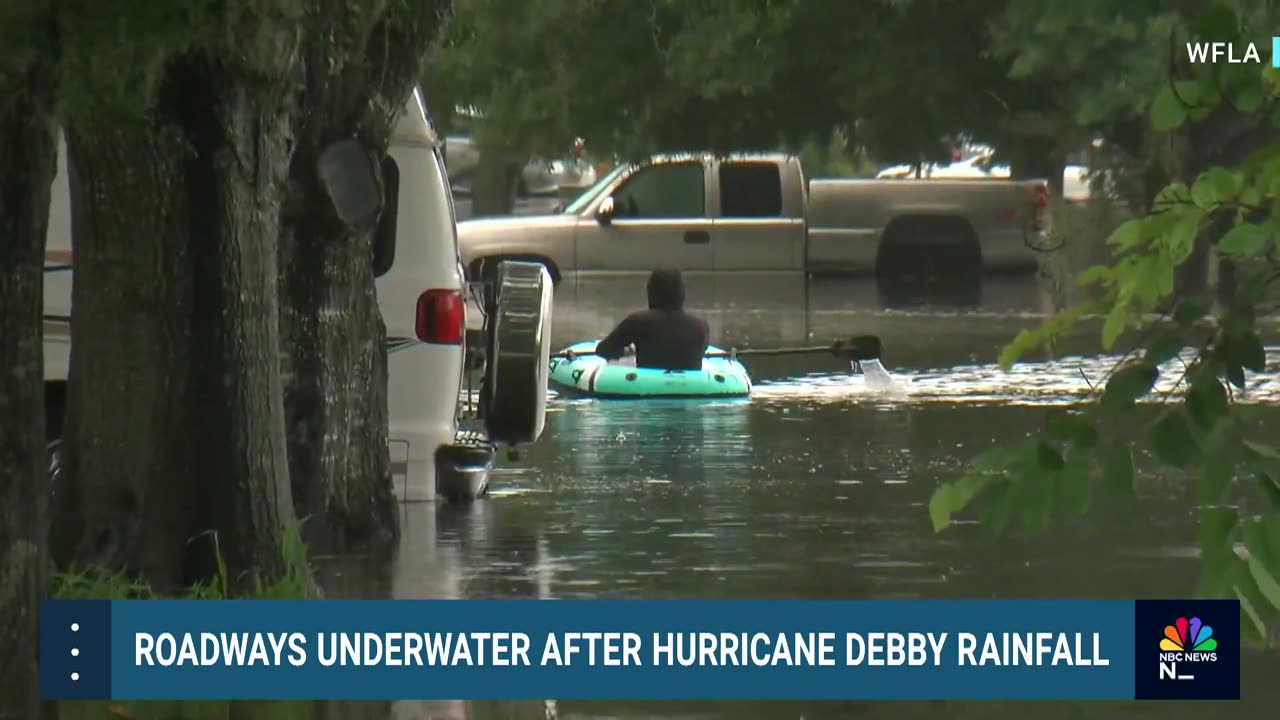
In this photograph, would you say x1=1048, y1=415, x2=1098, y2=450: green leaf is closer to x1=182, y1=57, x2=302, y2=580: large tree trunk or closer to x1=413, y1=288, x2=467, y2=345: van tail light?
x1=182, y1=57, x2=302, y2=580: large tree trunk

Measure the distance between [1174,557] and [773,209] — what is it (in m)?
25.6

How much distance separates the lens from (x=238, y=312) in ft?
34.5

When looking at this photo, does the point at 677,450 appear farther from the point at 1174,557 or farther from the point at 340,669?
the point at 340,669

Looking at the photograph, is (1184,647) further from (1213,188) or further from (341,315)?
(341,315)

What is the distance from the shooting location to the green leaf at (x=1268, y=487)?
536 centimetres

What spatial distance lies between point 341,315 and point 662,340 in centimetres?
871

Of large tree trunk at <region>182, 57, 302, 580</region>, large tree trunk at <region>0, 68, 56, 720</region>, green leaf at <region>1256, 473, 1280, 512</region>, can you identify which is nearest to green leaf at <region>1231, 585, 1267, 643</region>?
green leaf at <region>1256, 473, 1280, 512</region>

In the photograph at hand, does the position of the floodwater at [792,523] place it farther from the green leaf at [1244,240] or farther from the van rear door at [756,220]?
the van rear door at [756,220]

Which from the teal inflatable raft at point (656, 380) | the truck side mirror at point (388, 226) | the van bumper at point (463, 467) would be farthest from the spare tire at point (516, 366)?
the teal inflatable raft at point (656, 380)

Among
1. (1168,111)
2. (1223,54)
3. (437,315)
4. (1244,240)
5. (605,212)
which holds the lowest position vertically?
(437,315)

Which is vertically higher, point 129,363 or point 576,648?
point 129,363

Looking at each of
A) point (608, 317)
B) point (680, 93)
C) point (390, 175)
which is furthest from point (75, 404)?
point (680, 93)

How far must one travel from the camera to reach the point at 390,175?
14.3 metres

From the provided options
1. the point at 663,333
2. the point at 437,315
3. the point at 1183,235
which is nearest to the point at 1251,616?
the point at 1183,235
